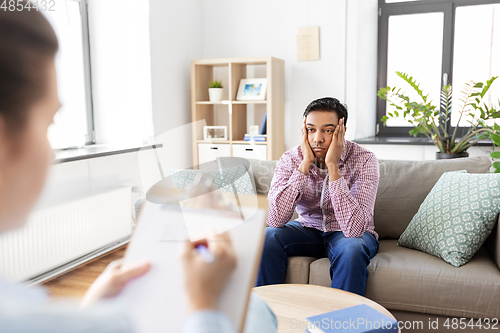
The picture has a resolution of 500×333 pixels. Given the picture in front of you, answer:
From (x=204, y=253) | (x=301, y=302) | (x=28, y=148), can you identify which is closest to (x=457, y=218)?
(x=301, y=302)

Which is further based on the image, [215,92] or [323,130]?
[215,92]

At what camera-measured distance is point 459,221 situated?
1735mm

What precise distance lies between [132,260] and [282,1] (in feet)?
13.2

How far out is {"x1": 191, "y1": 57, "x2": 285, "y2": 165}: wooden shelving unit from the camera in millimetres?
3717

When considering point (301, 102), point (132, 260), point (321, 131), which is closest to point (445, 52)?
point (301, 102)

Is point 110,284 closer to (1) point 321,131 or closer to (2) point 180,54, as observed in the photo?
(1) point 321,131

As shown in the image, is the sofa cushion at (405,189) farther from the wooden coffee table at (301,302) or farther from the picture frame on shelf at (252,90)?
the picture frame on shelf at (252,90)

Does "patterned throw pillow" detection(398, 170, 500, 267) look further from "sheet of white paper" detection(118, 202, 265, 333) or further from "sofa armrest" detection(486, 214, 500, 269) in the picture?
"sheet of white paper" detection(118, 202, 265, 333)

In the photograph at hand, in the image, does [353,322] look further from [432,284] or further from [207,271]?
[207,271]

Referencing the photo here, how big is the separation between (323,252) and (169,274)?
167 centimetres

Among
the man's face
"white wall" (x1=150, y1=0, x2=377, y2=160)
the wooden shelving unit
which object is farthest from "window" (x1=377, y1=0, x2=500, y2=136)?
the man's face

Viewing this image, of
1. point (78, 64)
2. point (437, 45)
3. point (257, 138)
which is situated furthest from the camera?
point (257, 138)

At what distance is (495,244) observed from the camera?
1.73m

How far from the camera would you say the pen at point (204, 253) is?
0.32m
